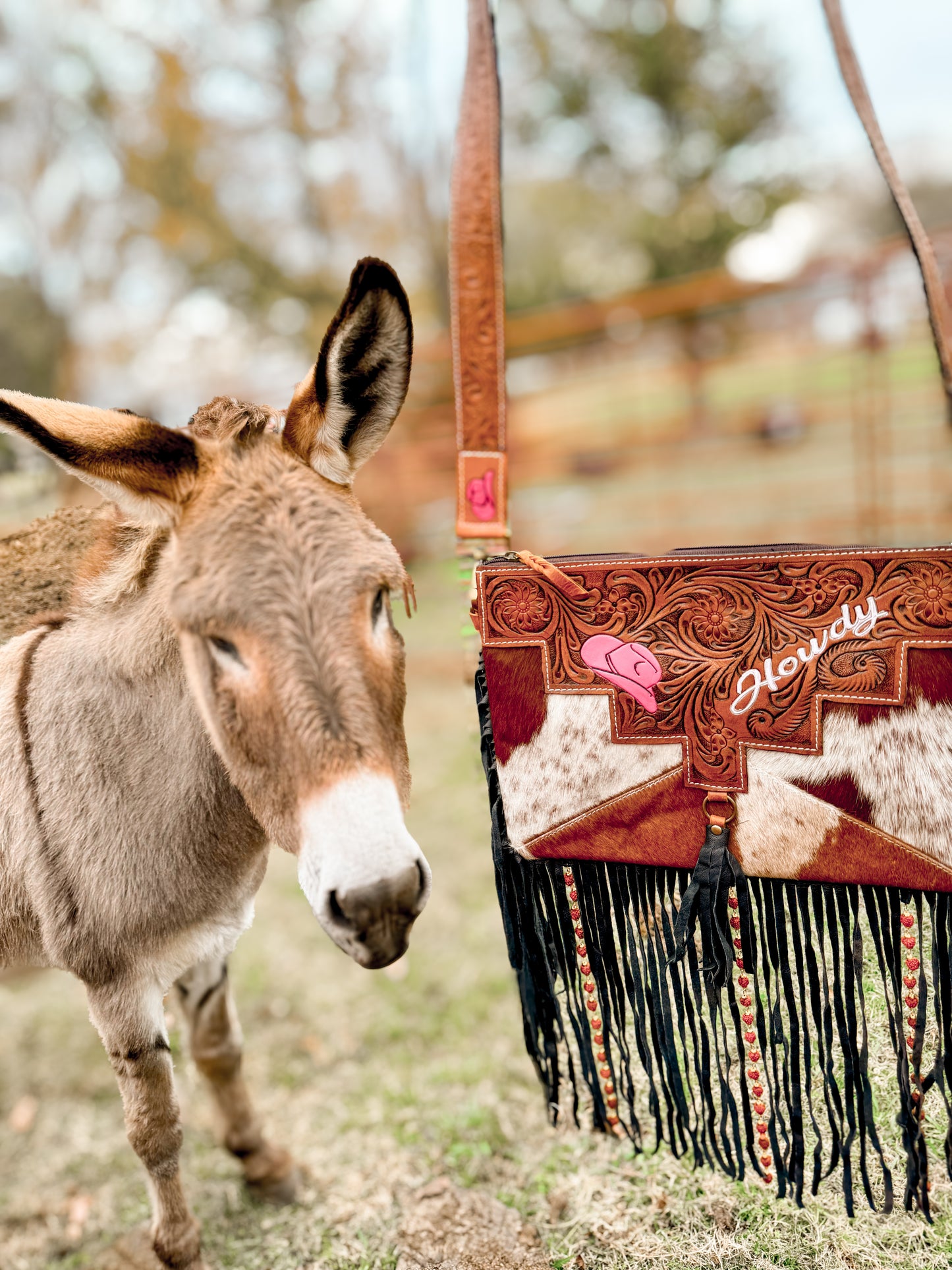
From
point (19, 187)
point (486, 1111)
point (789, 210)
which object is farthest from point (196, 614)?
point (789, 210)

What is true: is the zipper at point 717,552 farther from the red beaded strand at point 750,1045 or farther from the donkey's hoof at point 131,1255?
the donkey's hoof at point 131,1255

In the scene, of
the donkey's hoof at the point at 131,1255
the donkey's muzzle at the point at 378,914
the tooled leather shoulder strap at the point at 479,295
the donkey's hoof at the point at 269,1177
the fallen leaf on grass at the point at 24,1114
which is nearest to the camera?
the donkey's muzzle at the point at 378,914

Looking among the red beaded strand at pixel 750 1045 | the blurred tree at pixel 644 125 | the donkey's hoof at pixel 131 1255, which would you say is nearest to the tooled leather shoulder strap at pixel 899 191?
the red beaded strand at pixel 750 1045

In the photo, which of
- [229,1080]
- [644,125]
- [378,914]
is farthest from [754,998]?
[644,125]

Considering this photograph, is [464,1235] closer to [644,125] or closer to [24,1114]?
[24,1114]

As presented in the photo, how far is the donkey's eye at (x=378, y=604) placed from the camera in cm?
110

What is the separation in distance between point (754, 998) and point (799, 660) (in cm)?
68

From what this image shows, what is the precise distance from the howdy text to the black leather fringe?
1.01ft

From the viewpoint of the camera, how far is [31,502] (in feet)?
8.64

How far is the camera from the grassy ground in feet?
4.92

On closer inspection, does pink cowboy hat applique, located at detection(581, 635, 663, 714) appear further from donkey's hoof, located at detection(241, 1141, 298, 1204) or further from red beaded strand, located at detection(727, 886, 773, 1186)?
donkey's hoof, located at detection(241, 1141, 298, 1204)

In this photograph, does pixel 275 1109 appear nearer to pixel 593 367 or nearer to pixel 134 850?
pixel 134 850

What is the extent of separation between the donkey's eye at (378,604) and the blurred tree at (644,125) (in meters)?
12.3

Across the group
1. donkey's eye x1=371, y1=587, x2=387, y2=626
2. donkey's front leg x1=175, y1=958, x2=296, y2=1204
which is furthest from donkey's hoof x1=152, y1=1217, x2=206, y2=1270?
donkey's eye x1=371, y1=587, x2=387, y2=626
